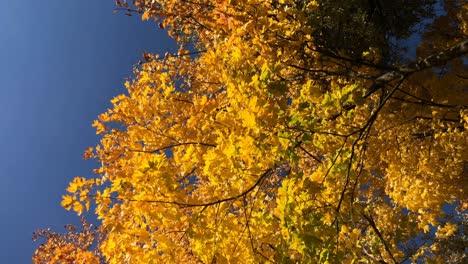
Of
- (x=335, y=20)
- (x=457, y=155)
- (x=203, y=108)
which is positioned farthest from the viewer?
(x=335, y=20)

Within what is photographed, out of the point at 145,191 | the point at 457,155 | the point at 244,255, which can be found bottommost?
the point at 244,255

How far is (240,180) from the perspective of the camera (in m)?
3.76

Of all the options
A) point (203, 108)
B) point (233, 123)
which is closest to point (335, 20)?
point (203, 108)

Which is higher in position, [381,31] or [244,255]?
[381,31]

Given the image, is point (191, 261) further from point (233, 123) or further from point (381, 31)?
point (381, 31)

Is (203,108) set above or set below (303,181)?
above

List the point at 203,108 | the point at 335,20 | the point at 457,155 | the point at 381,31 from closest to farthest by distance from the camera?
the point at 203,108 → the point at 457,155 → the point at 335,20 → the point at 381,31

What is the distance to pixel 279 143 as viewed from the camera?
3.37 metres

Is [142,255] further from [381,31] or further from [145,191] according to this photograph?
[381,31]

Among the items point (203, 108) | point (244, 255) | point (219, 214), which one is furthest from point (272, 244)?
point (203, 108)

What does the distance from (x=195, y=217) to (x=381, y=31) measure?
801 cm

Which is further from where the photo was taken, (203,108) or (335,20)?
(335,20)

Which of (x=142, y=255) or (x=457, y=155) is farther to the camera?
(x=457, y=155)

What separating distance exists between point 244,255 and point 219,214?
1.64ft
